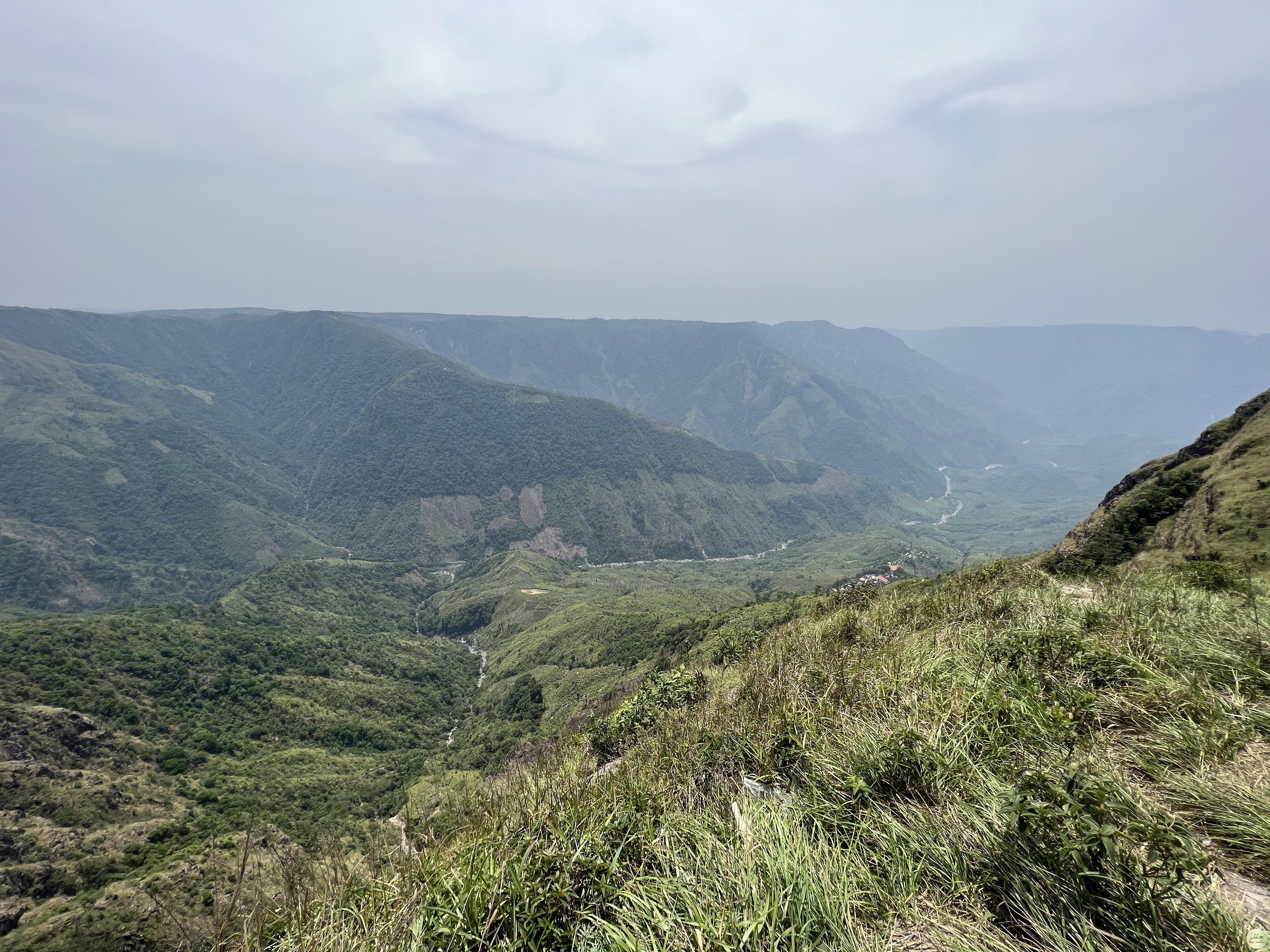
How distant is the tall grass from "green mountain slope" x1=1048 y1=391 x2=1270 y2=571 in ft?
44.6

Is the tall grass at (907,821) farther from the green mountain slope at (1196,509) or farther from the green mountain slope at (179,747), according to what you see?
the green mountain slope at (1196,509)

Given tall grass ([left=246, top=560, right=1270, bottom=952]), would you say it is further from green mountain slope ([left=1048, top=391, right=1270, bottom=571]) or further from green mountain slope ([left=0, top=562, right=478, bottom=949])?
green mountain slope ([left=1048, top=391, right=1270, bottom=571])

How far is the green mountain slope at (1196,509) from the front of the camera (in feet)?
72.3

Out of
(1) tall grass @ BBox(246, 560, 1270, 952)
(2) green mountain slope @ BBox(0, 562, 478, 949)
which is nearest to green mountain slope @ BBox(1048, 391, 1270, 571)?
(1) tall grass @ BBox(246, 560, 1270, 952)

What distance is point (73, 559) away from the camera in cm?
17262

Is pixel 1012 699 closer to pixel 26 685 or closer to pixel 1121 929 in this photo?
pixel 1121 929

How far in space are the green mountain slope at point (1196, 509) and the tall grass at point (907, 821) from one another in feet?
44.6

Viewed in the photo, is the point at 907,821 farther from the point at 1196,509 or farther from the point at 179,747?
the point at 179,747

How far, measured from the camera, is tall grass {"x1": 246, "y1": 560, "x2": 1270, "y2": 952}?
2.88 metres

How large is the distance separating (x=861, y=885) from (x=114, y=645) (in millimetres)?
110917

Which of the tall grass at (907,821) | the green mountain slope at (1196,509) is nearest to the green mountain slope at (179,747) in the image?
the tall grass at (907,821)

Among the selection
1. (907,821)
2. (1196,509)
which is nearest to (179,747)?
(907,821)

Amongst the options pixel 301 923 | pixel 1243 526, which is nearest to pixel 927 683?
pixel 301 923

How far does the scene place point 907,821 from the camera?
3.88 m
